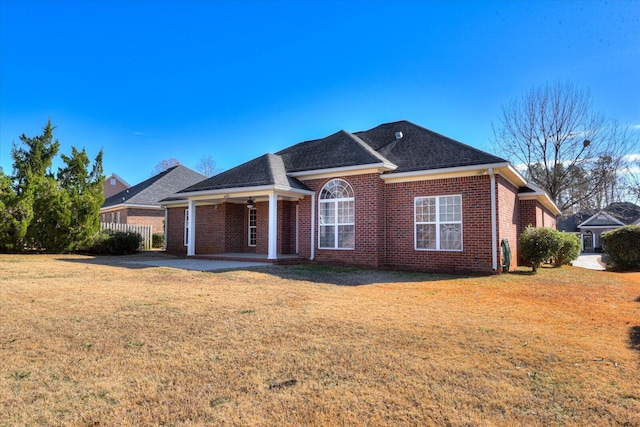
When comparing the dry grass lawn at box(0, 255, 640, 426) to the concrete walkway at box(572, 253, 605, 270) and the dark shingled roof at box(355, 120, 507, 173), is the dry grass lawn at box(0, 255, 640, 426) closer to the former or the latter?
the dark shingled roof at box(355, 120, 507, 173)

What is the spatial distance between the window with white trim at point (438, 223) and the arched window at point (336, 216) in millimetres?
2371

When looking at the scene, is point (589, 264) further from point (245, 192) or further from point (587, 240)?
point (587, 240)

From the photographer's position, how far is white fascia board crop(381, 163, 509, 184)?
12086mm

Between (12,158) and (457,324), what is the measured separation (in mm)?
20186

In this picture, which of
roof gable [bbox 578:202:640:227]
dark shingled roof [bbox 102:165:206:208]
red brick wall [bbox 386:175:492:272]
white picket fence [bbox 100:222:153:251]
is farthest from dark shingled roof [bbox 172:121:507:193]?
roof gable [bbox 578:202:640:227]

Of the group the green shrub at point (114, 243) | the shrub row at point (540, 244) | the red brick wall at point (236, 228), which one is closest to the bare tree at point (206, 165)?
the green shrub at point (114, 243)

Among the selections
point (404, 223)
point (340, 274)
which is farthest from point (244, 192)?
point (404, 223)

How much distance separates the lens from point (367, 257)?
13688 mm

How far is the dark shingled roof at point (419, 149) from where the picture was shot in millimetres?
12645

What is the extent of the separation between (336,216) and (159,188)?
796 inches

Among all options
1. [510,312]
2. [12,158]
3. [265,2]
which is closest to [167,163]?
[12,158]

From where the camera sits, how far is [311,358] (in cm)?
439

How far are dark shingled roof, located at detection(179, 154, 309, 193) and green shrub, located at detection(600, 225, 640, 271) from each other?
13250 millimetres

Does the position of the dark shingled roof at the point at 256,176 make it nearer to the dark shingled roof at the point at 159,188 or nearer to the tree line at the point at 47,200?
the tree line at the point at 47,200
